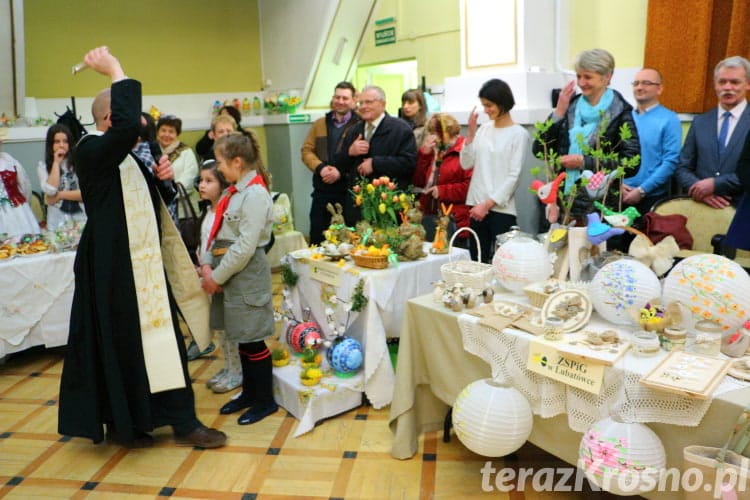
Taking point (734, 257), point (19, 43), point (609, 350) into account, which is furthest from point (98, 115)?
point (19, 43)

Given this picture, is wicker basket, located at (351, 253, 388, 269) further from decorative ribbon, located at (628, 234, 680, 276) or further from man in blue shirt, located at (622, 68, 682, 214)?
man in blue shirt, located at (622, 68, 682, 214)

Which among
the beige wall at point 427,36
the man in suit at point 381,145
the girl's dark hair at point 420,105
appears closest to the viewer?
the man in suit at point 381,145

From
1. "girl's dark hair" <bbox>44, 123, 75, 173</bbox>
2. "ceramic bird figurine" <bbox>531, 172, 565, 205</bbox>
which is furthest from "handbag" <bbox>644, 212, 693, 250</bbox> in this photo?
"girl's dark hair" <bbox>44, 123, 75, 173</bbox>

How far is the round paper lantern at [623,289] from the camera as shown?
186 cm

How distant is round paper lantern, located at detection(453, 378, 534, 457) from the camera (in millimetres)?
1863

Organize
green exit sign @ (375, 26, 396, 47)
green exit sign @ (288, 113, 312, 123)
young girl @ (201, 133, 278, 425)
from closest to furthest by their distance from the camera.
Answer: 1. young girl @ (201, 133, 278, 425)
2. green exit sign @ (288, 113, 312, 123)
3. green exit sign @ (375, 26, 396, 47)

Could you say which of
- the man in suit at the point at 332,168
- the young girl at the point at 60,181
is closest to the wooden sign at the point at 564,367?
the man in suit at the point at 332,168

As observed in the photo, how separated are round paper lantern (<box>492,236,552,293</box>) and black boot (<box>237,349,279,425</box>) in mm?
1202

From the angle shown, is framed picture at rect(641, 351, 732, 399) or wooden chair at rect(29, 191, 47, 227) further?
wooden chair at rect(29, 191, 47, 227)

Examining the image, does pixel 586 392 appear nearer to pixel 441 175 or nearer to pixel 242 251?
pixel 242 251

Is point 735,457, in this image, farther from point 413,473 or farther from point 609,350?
point 413,473

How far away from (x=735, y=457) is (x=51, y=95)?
657 centimetres

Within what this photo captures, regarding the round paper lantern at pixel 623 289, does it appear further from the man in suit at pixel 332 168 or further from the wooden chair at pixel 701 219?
the man in suit at pixel 332 168
